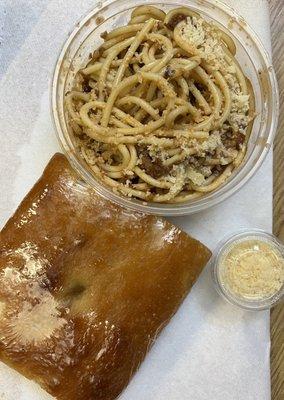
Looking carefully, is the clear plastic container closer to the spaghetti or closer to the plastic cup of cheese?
the spaghetti

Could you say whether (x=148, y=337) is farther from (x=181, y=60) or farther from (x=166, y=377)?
(x=181, y=60)

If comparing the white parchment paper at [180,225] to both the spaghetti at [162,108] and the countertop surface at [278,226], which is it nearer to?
the countertop surface at [278,226]

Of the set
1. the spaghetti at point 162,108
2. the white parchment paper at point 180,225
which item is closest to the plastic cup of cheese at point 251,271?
the white parchment paper at point 180,225

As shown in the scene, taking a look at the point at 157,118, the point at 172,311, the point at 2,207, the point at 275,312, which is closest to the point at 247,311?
the point at 275,312

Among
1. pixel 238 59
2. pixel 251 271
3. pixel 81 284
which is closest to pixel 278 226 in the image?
pixel 251 271

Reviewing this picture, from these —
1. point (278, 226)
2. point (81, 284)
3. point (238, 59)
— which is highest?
point (238, 59)

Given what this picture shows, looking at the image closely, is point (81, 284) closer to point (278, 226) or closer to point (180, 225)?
point (180, 225)
